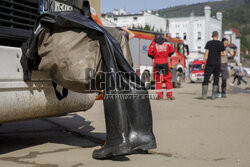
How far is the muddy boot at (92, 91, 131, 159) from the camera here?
3.28 metres

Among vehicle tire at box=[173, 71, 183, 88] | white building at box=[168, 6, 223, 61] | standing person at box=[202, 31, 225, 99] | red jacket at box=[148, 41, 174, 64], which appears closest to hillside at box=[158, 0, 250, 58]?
white building at box=[168, 6, 223, 61]

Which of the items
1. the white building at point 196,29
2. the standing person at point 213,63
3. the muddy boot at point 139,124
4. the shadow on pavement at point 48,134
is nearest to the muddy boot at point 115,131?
the muddy boot at point 139,124

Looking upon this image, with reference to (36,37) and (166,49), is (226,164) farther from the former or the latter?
(166,49)

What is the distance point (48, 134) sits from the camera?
16.6 ft

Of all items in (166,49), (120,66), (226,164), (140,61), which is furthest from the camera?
(140,61)

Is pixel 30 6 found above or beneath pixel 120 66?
above

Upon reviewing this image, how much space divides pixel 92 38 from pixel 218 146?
1867 mm

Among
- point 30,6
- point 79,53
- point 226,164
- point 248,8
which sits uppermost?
point 248,8

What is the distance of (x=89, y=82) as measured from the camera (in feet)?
11.5

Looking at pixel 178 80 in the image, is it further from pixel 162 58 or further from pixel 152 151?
pixel 152 151

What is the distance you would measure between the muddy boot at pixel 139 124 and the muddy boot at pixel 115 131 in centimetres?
10

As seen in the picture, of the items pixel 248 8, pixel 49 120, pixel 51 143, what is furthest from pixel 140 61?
pixel 248 8

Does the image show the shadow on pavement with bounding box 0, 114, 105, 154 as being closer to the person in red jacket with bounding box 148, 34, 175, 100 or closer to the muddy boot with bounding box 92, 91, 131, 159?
the muddy boot with bounding box 92, 91, 131, 159

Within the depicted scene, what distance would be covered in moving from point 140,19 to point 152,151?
86.6 meters
